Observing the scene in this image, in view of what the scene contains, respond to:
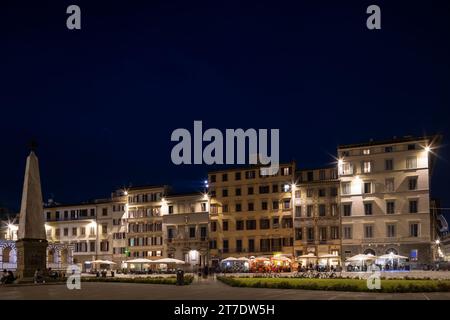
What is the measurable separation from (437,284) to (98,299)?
1787 cm

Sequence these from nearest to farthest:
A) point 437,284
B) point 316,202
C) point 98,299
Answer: point 98,299, point 437,284, point 316,202

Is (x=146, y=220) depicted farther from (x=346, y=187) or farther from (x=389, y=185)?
(x=389, y=185)

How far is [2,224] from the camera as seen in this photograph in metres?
113

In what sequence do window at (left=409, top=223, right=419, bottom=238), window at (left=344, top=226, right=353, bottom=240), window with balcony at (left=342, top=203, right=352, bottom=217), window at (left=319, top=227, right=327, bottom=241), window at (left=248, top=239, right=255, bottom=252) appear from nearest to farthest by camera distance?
window at (left=409, top=223, right=419, bottom=238)
window at (left=344, top=226, right=353, bottom=240)
window with balcony at (left=342, top=203, right=352, bottom=217)
window at (left=319, top=227, right=327, bottom=241)
window at (left=248, top=239, right=255, bottom=252)

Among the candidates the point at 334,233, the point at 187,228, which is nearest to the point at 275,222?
the point at 334,233

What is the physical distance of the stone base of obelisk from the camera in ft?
144

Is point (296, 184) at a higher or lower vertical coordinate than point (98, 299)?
higher

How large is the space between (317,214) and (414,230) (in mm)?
13459

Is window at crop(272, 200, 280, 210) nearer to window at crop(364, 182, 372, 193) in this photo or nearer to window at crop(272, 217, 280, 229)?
window at crop(272, 217, 280, 229)

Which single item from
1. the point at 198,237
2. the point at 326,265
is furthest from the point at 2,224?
the point at 326,265

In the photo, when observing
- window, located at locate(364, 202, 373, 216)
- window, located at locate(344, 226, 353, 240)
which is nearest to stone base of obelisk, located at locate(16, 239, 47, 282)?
window, located at locate(344, 226, 353, 240)

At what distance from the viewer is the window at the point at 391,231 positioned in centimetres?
7811

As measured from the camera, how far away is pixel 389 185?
7994 centimetres

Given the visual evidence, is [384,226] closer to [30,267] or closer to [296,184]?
[296,184]
